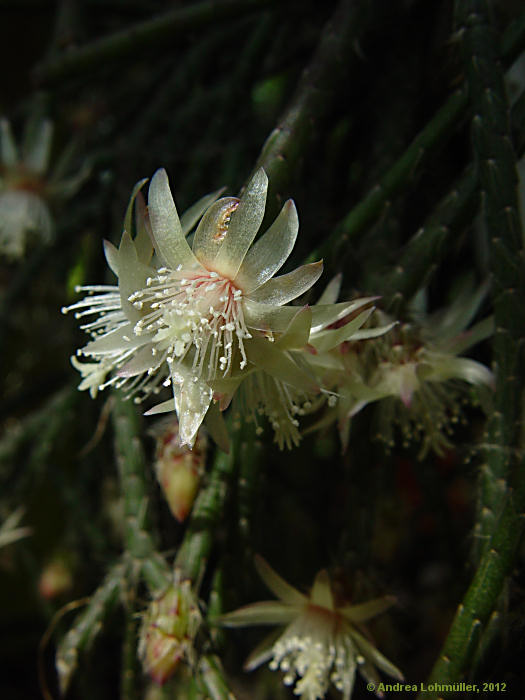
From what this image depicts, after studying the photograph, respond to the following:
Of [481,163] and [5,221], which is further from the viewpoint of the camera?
[5,221]

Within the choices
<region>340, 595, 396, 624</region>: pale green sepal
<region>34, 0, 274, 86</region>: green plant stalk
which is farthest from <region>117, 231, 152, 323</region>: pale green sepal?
<region>34, 0, 274, 86</region>: green plant stalk

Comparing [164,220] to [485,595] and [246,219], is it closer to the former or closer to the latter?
[246,219]

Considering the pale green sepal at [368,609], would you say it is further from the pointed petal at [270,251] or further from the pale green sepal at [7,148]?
the pale green sepal at [7,148]

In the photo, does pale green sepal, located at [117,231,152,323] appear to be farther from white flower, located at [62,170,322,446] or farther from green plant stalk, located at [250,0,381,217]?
green plant stalk, located at [250,0,381,217]

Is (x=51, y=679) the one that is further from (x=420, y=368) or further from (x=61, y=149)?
(x=61, y=149)

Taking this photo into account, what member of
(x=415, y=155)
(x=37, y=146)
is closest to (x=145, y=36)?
(x=37, y=146)

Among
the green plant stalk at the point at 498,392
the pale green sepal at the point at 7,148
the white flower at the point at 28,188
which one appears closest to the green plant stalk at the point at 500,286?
the green plant stalk at the point at 498,392

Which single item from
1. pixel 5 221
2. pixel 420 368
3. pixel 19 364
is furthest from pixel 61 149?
pixel 420 368
